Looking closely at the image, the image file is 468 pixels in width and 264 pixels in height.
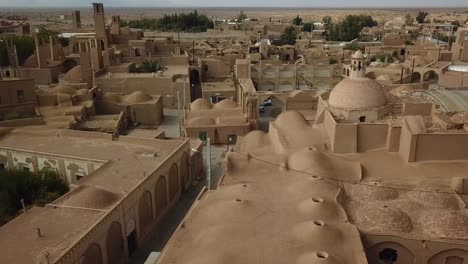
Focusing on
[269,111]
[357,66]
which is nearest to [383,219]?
[357,66]

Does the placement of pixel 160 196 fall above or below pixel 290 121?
below

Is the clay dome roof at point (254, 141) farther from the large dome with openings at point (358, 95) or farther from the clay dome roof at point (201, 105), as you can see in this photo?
the clay dome roof at point (201, 105)

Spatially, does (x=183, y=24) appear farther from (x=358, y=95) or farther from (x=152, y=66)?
(x=358, y=95)

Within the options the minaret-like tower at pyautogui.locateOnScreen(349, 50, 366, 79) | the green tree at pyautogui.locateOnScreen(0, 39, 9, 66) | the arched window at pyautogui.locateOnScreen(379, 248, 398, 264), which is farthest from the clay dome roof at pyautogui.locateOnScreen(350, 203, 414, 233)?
the green tree at pyautogui.locateOnScreen(0, 39, 9, 66)

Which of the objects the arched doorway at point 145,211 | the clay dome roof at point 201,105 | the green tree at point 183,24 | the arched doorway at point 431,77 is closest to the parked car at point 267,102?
the clay dome roof at point 201,105

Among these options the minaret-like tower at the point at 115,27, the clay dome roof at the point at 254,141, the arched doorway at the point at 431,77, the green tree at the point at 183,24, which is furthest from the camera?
the green tree at the point at 183,24

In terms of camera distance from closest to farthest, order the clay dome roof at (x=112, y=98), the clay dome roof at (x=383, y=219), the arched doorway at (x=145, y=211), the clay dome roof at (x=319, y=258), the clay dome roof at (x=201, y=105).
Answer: the clay dome roof at (x=319, y=258)
the clay dome roof at (x=383, y=219)
the arched doorway at (x=145, y=211)
the clay dome roof at (x=201, y=105)
the clay dome roof at (x=112, y=98)
